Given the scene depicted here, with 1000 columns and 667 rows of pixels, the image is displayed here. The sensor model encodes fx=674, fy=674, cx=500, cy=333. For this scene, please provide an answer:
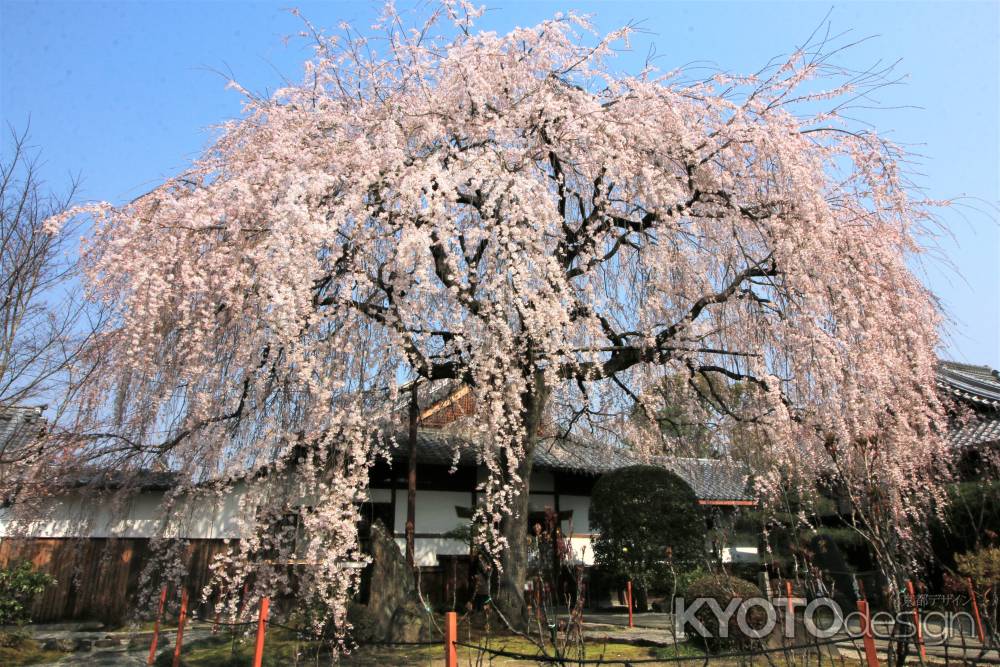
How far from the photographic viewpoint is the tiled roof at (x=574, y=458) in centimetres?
1327

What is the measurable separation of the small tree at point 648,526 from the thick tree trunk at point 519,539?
467 cm

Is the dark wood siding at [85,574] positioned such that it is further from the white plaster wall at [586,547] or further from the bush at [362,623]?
the white plaster wall at [586,547]

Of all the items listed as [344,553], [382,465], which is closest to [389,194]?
[344,553]

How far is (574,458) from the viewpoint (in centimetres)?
1487

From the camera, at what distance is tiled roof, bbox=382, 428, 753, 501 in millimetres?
13266

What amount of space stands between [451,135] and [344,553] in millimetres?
4666

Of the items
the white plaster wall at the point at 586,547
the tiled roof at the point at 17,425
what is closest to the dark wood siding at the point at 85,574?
the tiled roof at the point at 17,425

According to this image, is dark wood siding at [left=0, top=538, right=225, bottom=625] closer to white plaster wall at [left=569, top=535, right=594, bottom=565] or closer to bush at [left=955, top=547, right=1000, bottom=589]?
white plaster wall at [left=569, top=535, right=594, bottom=565]

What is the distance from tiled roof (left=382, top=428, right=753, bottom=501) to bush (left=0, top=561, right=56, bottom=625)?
5.80 metres

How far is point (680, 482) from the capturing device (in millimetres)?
12984

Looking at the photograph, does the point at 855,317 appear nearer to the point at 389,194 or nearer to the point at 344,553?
the point at 389,194

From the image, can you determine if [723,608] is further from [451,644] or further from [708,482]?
[708,482]

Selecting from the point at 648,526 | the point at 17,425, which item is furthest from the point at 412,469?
the point at 17,425

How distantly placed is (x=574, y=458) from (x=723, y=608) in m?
8.11
